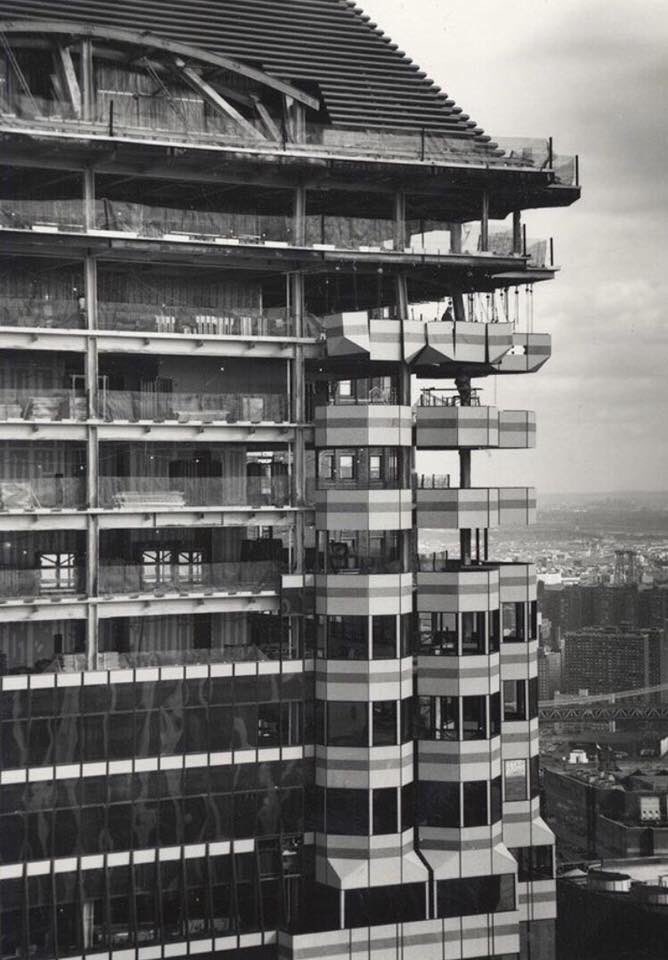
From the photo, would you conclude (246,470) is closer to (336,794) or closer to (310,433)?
(310,433)

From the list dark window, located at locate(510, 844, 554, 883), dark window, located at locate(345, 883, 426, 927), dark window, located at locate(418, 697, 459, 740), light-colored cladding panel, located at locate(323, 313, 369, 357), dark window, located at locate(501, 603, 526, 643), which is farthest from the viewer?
dark window, located at locate(501, 603, 526, 643)

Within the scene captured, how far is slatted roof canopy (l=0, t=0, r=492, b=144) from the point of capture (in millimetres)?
42250

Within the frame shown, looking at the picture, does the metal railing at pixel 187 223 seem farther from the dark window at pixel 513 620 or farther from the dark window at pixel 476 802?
the dark window at pixel 476 802

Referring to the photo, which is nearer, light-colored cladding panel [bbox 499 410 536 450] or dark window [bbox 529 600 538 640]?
light-colored cladding panel [bbox 499 410 536 450]

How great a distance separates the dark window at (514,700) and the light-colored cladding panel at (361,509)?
7.58m

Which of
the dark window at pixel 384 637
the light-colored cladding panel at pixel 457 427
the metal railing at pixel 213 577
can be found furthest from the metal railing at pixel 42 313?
the dark window at pixel 384 637

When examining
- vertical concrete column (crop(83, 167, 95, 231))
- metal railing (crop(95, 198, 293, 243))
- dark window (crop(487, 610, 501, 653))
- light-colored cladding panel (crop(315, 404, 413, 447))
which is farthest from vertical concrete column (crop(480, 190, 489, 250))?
vertical concrete column (crop(83, 167, 95, 231))

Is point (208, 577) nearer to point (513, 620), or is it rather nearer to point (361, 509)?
Result: point (361, 509)

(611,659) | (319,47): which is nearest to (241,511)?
(319,47)

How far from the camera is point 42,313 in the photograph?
40.3 m

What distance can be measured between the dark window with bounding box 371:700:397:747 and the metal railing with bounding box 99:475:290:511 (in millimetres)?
6802

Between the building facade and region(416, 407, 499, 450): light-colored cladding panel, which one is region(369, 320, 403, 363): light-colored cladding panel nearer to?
region(416, 407, 499, 450): light-colored cladding panel

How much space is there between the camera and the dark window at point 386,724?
41969mm

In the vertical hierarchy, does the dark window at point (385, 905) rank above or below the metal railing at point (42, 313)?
below
